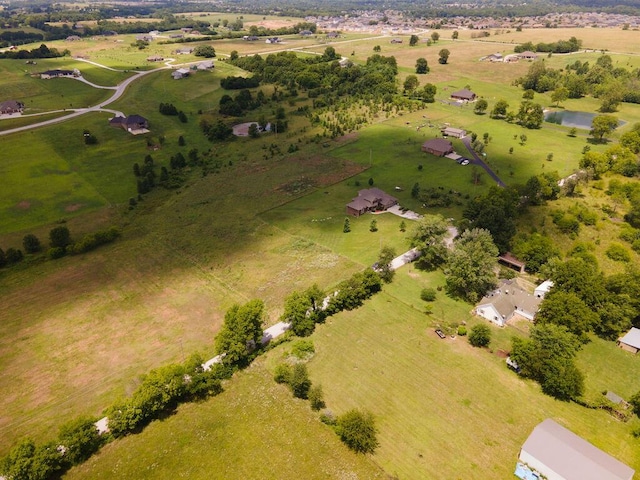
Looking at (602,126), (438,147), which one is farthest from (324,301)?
(602,126)

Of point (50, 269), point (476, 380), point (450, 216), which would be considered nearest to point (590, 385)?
point (476, 380)

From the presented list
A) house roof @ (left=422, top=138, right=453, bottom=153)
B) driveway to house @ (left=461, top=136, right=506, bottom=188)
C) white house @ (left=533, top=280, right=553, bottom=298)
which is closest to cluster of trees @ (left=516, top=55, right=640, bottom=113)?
driveway to house @ (left=461, top=136, right=506, bottom=188)

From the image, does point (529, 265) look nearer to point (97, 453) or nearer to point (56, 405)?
point (97, 453)

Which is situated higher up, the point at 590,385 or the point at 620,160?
the point at 620,160

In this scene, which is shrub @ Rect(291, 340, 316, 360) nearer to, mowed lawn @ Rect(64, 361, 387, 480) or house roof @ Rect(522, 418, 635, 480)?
mowed lawn @ Rect(64, 361, 387, 480)

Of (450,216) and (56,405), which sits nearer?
(56,405)

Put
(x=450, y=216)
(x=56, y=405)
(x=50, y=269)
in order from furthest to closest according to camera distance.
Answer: (x=450, y=216), (x=50, y=269), (x=56, y=405)

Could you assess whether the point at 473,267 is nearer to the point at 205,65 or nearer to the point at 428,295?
the point at 428,295
